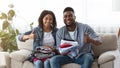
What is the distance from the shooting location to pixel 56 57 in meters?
3.38

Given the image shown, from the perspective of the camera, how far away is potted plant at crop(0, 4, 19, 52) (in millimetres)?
4602

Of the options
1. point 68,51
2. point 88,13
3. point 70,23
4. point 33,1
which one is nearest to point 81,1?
point 88,13

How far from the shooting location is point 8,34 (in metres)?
4.61

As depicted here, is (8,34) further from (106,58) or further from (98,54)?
(106,58)

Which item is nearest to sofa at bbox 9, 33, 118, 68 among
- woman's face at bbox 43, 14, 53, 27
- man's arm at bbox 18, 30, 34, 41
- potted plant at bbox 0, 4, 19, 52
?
man's arm at bbox 18, 30, 34, 41

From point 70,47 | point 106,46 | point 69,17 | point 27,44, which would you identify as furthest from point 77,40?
point 27,44

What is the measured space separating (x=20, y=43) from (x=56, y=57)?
82 cm

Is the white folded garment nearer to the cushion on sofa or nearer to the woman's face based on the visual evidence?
the woman's face

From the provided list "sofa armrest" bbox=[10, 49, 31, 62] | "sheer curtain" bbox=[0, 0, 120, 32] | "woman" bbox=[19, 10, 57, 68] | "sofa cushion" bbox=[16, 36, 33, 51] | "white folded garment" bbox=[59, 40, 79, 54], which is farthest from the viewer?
"sheer curtain" bbox=[0, 0, 120, 32]

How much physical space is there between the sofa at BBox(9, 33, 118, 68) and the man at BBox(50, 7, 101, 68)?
3.7 inches

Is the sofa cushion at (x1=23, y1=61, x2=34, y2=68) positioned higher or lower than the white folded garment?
lower

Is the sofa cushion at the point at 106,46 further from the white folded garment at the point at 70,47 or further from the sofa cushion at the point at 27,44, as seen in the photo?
the sofa cushion at the point at 27,44

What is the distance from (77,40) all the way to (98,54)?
0.43 meters

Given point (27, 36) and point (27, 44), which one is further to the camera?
point (27, 44)
